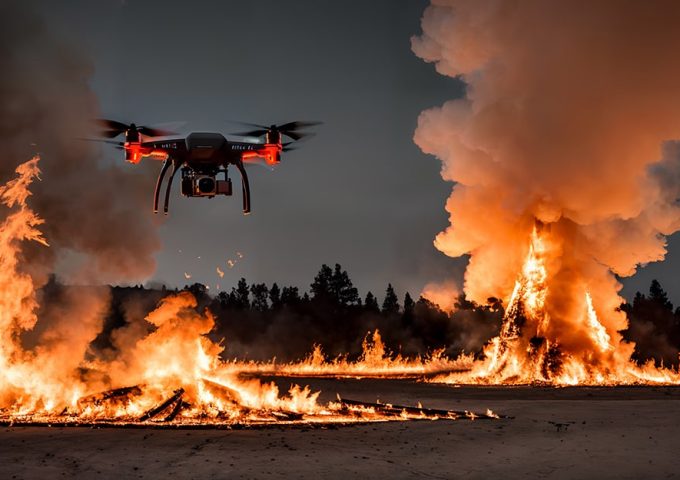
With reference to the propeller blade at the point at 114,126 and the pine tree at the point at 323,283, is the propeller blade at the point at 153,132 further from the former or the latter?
the pine tree at the point at 323,283


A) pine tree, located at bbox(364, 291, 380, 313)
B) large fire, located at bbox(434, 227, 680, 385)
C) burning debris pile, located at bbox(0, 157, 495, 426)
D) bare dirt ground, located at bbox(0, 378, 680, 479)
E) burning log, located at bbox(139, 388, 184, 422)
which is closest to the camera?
bare dirt ground, located at bbox(0, 378, 680, 479)

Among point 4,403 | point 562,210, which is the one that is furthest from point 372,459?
point 562,210

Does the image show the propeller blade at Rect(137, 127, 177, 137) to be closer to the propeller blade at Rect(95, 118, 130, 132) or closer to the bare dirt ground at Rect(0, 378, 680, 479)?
the propeller blade at Rect(95, 118, 130, 132)

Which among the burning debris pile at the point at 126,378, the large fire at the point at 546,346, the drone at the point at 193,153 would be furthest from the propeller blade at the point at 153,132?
the large fire at the point at 546,346

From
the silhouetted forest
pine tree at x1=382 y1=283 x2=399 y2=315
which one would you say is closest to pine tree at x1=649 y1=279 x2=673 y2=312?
the silhouetted forest

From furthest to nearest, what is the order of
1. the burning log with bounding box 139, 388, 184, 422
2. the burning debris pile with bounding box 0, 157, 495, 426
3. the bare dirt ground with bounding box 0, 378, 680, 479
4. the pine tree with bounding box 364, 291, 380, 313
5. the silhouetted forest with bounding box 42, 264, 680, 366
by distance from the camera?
the pine tree with bounding box 364, 291, 380, 313, the silhouetted forest with bounding box 42, 264, 680, 366, the burning debris pile with bounding box 0, 157, 495, 426, the burning log with bounding box 139, 388, 184, 422, the bare dirt ground with bounding box 0, 378, 680, 479

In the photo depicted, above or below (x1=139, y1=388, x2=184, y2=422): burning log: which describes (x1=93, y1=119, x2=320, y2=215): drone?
above

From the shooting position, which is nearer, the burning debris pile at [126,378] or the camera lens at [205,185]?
the camera lens at [205,185]
